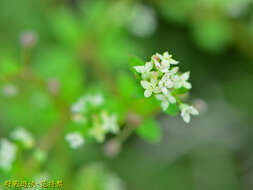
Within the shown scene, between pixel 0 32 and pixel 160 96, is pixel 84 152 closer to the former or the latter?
pixel 0 32

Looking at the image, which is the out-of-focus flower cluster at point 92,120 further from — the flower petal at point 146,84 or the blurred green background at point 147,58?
the blurred green background at point 147,58

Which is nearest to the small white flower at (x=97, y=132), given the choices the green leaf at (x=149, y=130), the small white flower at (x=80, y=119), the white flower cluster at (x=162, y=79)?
the small white flower at (x=80, y=119)

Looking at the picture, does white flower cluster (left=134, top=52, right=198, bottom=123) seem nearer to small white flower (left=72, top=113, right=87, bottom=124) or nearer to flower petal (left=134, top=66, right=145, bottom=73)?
flower petal (left=134, top=66, right=145, bottom=73)

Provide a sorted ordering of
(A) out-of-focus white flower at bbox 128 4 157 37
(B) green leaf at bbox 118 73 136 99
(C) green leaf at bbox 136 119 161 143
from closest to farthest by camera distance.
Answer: (C) green leaf at bbox 136 119 161 143, (B) green leaf at bbox 118 73 136 99, (A) out-of-focus white flower at bbox 128 4 157 37

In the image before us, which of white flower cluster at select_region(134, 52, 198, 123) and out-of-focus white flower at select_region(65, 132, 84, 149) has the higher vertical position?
out-of-focus white flower at select_region(65, 132, 84, 149)

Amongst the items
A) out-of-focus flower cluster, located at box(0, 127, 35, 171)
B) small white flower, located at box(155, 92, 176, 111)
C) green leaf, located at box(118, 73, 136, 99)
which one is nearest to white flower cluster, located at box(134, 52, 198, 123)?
small white flower, located at box(155, 92, 176, 111)

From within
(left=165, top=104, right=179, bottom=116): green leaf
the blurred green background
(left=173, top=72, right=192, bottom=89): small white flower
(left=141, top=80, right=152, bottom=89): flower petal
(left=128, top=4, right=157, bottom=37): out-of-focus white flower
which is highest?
(left=128, top=4, right=157, bottom=37): out-of-focus white flower

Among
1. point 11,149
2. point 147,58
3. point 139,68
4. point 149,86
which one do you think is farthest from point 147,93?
point 147,58
